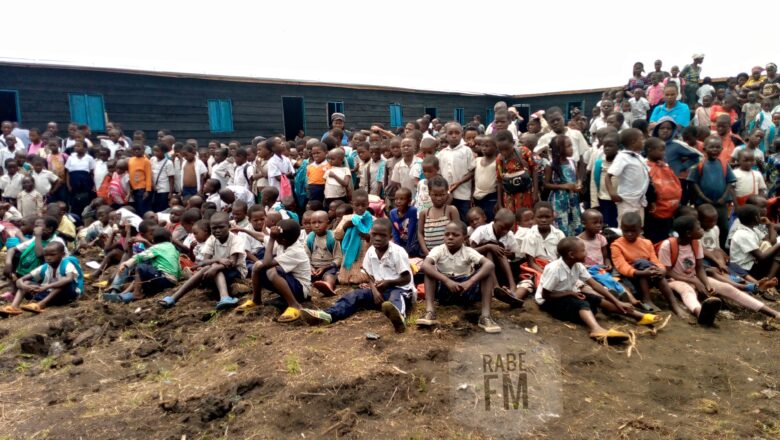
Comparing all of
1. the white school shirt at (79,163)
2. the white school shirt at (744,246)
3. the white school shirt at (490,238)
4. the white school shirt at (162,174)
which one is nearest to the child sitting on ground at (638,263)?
the white school shirt at (490,238)

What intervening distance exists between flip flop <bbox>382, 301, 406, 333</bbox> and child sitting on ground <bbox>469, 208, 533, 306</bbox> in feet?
3.49

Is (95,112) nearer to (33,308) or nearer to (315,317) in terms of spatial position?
(33,308)

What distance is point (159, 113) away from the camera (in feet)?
44.7

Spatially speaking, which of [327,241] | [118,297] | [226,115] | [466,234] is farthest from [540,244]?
[226,115]

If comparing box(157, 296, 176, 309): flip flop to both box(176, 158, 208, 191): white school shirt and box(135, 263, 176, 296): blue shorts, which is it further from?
box(176, 158, 208, 191): white school shirt

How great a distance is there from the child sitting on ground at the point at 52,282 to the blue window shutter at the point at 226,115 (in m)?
8.94

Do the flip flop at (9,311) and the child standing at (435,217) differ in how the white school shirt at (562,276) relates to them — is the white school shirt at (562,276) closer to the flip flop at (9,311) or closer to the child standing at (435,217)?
the child standing at (435,217)

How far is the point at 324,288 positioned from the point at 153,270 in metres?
2.12

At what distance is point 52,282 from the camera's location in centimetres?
627

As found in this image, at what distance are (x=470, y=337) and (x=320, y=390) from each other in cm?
138

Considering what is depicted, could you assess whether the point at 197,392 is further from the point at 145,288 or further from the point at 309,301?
the point at 145,288

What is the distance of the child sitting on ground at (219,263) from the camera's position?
5859mm

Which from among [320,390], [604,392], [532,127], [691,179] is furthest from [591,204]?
[320,390]

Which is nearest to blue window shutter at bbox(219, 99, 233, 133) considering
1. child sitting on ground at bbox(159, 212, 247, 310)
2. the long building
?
the long building
